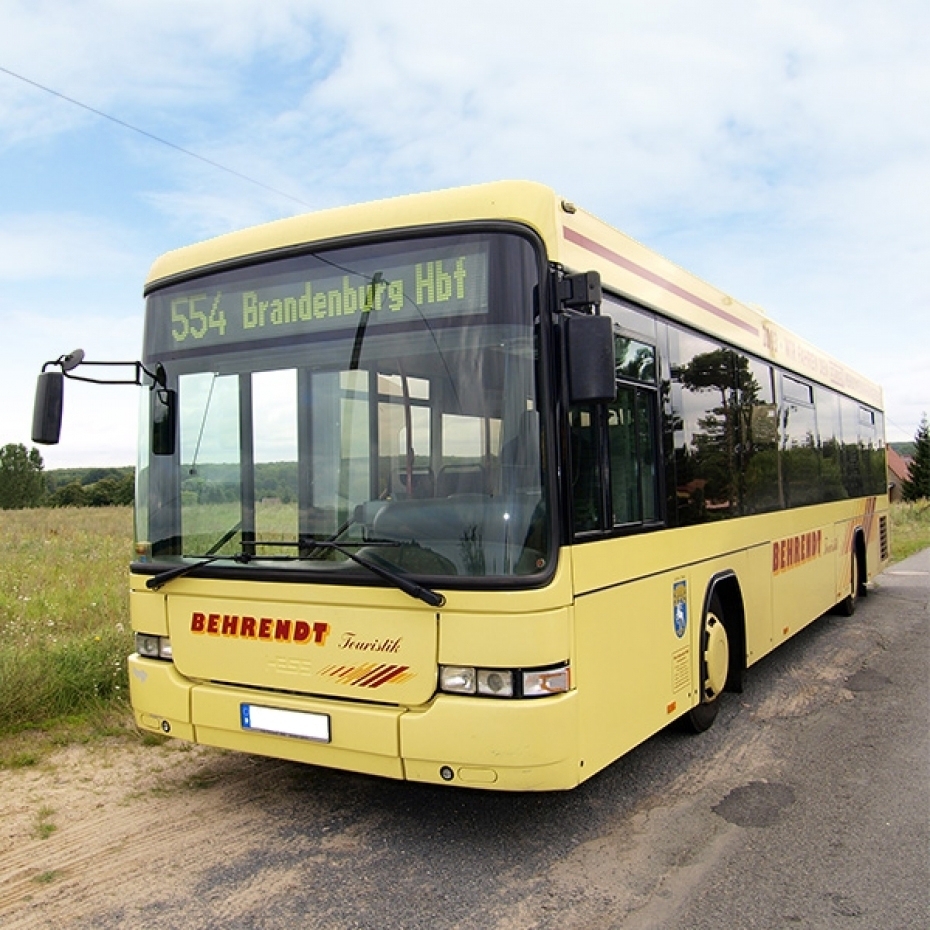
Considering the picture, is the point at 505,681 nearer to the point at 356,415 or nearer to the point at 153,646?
the point at 356,415

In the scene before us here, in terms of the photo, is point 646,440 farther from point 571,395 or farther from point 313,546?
point 313,546

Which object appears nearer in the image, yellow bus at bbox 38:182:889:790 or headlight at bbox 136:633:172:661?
yellow bus at bbox 38:182:889:790

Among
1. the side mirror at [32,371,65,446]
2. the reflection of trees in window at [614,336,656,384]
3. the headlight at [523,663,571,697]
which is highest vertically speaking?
the reflection of trees in window at [614,336,656,384]

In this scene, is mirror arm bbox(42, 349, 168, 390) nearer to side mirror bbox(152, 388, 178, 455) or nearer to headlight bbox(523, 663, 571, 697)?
side mirror bbox(152, 388, 178, 455)

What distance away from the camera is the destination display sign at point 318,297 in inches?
157

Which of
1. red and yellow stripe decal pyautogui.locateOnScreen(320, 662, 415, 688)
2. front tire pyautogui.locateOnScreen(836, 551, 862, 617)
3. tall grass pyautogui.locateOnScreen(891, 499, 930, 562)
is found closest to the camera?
red and yellow stripe decal pyautogui.locateOnScreen(320, 662, 415, 688)

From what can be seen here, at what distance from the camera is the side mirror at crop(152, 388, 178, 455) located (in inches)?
186

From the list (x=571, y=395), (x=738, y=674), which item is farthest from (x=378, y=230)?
(x=738, y=674)

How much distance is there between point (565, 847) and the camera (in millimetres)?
4207

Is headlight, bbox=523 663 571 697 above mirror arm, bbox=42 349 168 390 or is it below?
below

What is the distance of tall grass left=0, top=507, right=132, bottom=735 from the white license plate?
2.60 m

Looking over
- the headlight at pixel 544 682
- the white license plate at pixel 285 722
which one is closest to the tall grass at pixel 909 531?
the headlight at pixel 544 682

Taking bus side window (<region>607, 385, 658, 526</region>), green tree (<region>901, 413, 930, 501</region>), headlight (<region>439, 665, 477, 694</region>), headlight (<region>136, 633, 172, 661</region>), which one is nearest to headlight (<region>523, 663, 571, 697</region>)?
headlight (<region>439, 665, 477, 694</region>)

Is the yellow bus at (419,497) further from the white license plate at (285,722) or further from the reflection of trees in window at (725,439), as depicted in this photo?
the reflection of trees in window at (725,439)
